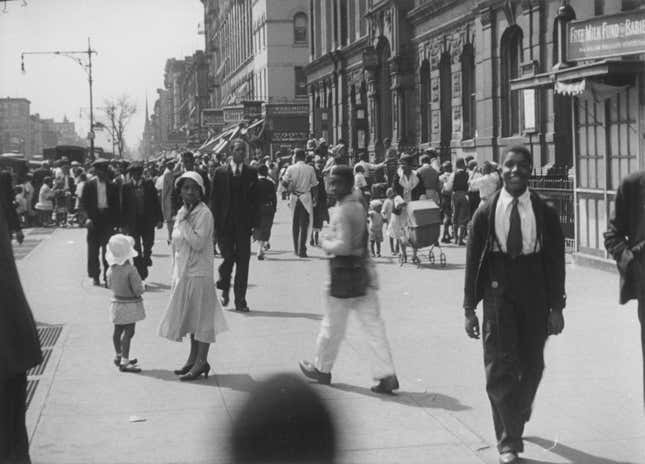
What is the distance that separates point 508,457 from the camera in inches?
251

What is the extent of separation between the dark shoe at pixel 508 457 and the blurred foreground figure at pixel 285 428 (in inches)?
39.7

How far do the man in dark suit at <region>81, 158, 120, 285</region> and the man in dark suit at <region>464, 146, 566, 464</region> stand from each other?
9.70 metres

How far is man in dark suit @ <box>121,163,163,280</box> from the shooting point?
15836 mm

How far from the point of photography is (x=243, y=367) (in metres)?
9.53

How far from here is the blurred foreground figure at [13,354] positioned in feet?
17.0

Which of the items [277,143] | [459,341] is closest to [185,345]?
[459,341]

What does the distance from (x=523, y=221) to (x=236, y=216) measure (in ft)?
22.3

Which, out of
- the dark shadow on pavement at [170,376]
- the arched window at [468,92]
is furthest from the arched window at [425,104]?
the dark shadow on pavement at [170,376]

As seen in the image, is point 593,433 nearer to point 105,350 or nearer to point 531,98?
point 105,350

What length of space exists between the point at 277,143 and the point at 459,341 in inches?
1912

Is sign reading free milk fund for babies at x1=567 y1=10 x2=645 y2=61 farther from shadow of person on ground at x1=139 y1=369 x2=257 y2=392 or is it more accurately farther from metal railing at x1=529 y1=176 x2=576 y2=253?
shadow of person on ground at x1=139 y1=369 x2=257 y2=392

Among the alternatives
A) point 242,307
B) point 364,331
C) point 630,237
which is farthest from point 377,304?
point 242,307

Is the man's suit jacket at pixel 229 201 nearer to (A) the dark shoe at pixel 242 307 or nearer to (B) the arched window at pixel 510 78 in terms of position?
(A) the dark shoe at pixel 242 307

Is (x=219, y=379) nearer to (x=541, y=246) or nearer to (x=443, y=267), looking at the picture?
(x=541, y=246)
